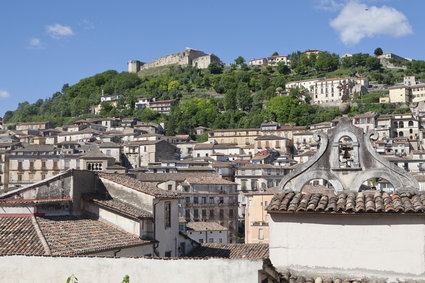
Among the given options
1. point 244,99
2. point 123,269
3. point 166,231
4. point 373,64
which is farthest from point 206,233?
point 373,64

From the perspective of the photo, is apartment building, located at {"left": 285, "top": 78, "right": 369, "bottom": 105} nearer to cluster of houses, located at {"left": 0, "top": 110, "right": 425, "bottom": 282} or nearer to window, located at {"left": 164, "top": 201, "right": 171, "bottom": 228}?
window, located at {"left": 164, "top": 201, "right": 171, "bottom": 228}

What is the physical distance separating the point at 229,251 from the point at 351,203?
48.8ft

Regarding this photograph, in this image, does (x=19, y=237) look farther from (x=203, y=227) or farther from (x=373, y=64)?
(x=373, y=64)

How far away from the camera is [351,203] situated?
33.0 ft

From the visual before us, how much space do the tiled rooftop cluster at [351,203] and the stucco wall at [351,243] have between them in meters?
0.17

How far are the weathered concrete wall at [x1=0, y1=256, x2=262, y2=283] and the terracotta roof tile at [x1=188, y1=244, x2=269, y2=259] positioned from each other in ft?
45.5

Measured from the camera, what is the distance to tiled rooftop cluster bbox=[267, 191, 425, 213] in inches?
381

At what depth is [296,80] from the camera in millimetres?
187125

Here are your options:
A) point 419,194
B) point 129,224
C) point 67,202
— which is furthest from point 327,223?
point 67,202

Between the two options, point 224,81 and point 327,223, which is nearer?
point 327,223

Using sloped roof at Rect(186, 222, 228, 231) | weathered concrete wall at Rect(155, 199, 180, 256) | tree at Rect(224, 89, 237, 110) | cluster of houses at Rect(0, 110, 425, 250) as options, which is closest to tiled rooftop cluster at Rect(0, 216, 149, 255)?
weathered concrete wall at Rect(155, 199, 180, 256)

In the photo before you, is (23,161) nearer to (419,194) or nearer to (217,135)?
(217,135)

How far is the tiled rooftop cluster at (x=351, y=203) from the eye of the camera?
967cm

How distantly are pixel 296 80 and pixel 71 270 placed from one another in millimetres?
181251
